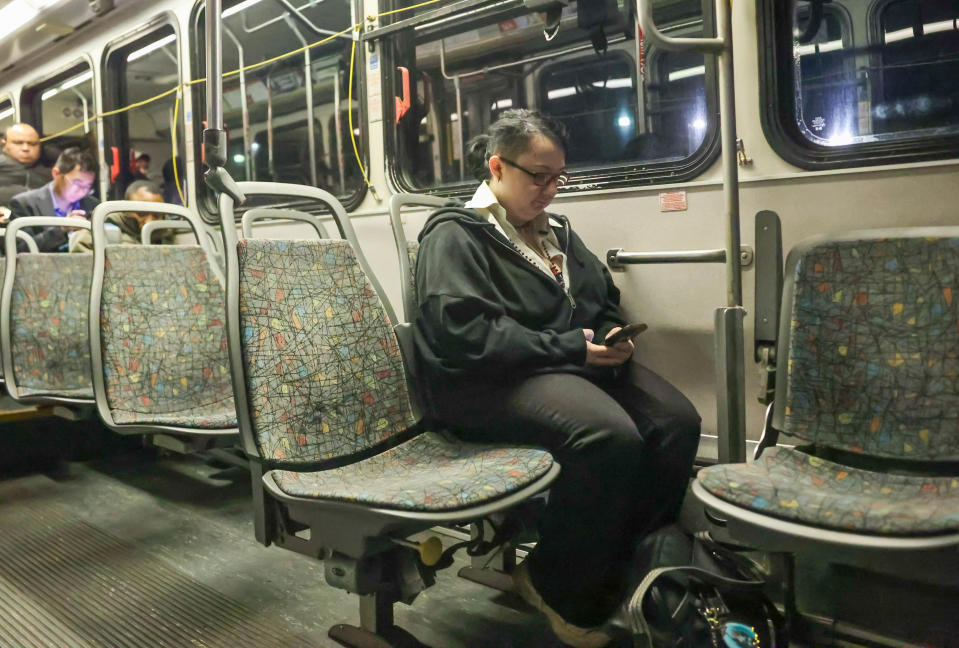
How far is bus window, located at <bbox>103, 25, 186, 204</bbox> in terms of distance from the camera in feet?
16.3

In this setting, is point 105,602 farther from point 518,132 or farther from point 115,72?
point 115,72

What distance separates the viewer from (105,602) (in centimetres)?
232

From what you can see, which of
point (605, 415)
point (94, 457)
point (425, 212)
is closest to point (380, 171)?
point (425, 212)

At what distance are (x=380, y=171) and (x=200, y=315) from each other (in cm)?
100

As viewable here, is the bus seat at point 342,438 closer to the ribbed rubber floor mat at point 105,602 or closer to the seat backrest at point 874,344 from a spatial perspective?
the ribbed rubber floor mat at point 105,602

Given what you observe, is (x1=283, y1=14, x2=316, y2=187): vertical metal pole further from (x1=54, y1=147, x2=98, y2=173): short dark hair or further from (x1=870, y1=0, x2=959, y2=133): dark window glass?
(x1=870, y1=0, x2=959, y2=133): dark window glass

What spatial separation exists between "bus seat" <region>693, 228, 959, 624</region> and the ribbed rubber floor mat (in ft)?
4.20

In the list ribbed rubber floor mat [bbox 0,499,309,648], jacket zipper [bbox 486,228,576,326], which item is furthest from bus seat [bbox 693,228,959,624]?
ribbed rubber floor mat [bbox 0,499,309,648]

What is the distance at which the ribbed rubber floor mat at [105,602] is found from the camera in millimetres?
2082

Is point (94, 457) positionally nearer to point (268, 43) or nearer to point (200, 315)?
point (200, 315)

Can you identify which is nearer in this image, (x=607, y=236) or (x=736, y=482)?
(x=736, y=482)

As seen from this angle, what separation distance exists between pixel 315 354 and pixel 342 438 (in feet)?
0.75

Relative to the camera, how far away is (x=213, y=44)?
1.84 meters

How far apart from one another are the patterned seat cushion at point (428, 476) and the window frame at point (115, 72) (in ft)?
11.2
